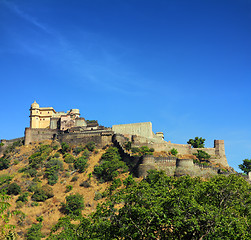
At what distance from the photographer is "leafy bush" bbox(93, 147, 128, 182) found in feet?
191

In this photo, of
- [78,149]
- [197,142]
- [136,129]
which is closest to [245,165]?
[197,142]

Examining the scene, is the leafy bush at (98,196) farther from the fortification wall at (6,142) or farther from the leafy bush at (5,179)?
the fortification wall at (6,142)

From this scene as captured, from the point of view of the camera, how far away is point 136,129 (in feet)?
241

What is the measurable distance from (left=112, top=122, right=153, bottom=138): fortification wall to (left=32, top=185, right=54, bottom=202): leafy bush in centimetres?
2110

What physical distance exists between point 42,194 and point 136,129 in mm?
24514

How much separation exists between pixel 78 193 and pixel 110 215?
2765cm

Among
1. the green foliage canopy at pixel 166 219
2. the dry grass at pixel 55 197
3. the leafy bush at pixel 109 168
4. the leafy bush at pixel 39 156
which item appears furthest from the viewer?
the leafy bush at pixel 39 156

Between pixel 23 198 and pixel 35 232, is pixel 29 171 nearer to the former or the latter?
pixel 23 198

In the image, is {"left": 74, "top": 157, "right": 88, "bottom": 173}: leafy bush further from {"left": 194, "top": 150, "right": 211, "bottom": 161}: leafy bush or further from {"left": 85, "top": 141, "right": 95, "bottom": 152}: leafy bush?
{"left": 194, "top": 150, "right": 211, "bottom": 161}: leafy bush

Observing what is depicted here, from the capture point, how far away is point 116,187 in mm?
53719

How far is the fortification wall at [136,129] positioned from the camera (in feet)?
239

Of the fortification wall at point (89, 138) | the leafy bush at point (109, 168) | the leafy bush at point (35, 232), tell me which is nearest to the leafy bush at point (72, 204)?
the leafy bush at point (35, 232)

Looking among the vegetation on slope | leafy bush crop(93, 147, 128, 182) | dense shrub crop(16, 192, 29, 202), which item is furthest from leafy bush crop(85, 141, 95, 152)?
dense shrub crop(16, 192, 29, 202)

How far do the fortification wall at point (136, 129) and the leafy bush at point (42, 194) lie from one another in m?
21.1
